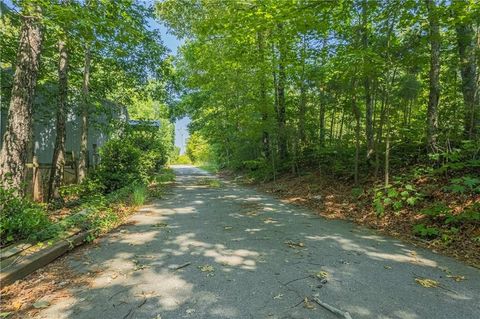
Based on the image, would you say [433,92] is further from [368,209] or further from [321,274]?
[321,274]

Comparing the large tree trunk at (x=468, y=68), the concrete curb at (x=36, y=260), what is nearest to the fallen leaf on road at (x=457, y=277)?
the large tree trunk at (x=468, y=68)

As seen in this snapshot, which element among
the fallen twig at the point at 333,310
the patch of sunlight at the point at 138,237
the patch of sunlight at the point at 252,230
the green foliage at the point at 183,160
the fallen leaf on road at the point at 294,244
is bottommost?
the green foliage at the point at 183,160

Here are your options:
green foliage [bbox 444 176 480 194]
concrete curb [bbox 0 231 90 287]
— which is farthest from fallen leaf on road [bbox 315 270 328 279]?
concrete curb [bbox 0 231 90 287]

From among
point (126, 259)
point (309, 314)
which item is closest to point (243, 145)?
point (126, 259)

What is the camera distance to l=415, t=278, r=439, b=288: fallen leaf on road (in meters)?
3.15

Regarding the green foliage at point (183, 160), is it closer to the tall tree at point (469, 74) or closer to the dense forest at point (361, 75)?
the dense forest at point (361, 75)

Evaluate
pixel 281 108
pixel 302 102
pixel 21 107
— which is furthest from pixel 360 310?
pixel 281 108

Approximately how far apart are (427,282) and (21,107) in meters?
6.26

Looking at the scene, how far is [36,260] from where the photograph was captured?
3.61 m

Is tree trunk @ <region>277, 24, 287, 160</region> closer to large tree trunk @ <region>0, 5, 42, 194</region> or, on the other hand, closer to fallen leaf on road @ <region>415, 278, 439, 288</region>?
large tree trunk @ <region>0, 5, 42, 194</region>

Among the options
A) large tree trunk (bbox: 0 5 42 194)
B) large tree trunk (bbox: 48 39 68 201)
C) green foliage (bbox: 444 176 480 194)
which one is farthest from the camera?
large tree trunk (bbox: 48 39 68 201)

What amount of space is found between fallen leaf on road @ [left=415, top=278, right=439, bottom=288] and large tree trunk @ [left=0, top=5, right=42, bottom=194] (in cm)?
551

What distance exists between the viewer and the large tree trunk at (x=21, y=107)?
4.98m

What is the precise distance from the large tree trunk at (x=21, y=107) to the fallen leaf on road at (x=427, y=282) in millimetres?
5515
